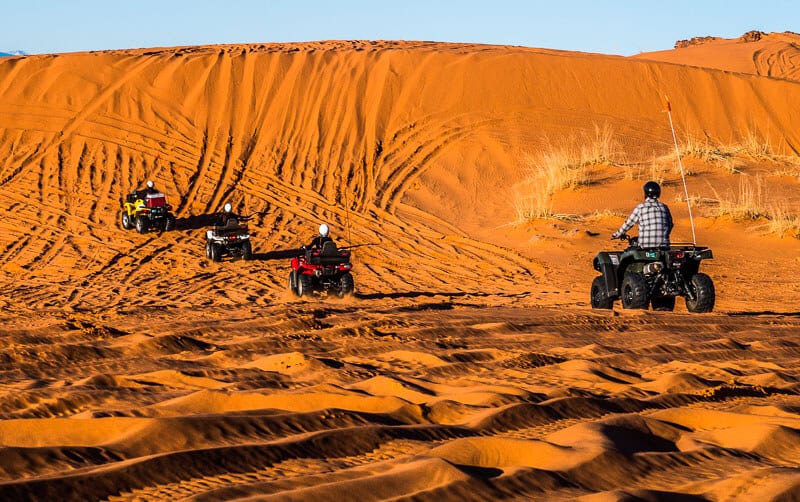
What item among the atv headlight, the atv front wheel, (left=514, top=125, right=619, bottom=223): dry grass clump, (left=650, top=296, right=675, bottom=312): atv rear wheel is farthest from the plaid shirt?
(left=514, top=125, right=619, bottom=223): dry grass clump

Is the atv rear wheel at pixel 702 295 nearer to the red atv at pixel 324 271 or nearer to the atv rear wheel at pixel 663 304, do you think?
the atv rear wheel at pixel 663 304

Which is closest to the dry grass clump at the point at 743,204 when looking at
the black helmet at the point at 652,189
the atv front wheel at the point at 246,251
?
the atv front wheel at the point at 246,251

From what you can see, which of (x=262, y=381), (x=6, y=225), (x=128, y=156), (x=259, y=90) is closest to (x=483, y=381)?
(x=262, y=381)

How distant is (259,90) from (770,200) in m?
13.9

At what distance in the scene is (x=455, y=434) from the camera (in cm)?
532

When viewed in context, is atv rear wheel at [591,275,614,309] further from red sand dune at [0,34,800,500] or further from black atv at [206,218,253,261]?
black atv at [206,218,253,261]

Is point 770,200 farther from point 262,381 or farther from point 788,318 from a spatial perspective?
point 262,381

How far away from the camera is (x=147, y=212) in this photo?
1875cm

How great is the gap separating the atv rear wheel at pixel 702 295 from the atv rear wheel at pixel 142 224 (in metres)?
10.6

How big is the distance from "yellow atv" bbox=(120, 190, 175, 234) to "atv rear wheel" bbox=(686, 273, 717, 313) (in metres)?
10.4

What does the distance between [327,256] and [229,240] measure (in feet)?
12.5

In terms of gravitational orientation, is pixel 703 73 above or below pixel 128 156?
above

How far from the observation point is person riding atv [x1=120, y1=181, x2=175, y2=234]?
18.7m

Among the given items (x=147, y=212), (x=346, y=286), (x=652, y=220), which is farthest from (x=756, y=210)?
(x=147, y=212)
